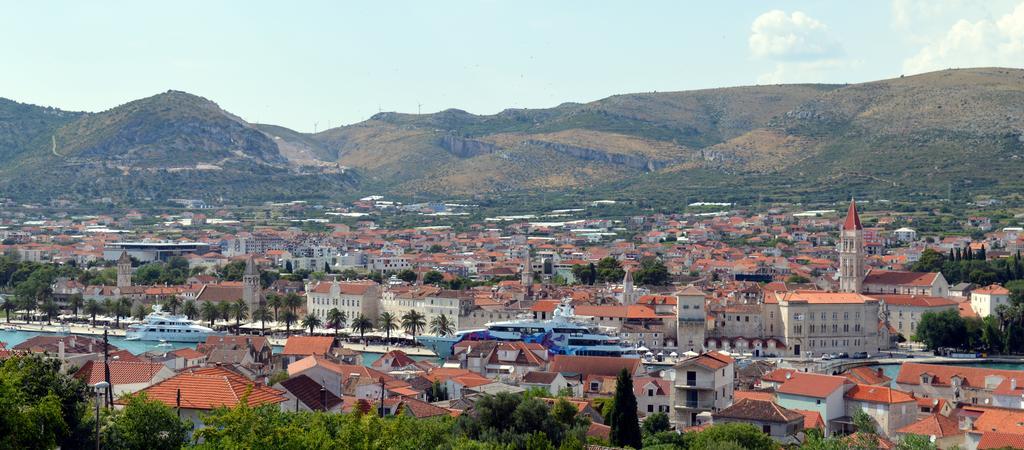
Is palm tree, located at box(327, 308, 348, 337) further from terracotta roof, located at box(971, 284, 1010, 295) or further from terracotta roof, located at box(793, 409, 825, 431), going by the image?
terracotta roof, located at box(793, 409, 825, 431)

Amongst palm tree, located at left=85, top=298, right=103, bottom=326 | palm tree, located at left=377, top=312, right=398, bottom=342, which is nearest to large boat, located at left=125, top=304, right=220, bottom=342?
palm tree, located at left=85, top=298, right=103, bottom=326

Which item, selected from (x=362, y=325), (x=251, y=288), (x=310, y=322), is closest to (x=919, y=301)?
(x=362, y=325)

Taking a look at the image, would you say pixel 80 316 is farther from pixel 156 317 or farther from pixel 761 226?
pixel 761 226

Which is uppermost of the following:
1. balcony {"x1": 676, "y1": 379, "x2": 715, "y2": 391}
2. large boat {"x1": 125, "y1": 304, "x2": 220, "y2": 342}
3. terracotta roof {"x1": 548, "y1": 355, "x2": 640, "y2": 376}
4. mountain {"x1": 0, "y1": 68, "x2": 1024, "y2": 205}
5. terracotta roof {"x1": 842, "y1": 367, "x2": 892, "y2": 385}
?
mountain {"x1": 0, "y1": 68, "x2": 1024, "y2": 205}

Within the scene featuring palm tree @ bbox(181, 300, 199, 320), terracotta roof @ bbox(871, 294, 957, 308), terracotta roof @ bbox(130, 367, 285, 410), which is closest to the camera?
terracotta roof @ bbox(130, 367, 285, 410)

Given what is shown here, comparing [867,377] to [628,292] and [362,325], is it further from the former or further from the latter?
[362,325]

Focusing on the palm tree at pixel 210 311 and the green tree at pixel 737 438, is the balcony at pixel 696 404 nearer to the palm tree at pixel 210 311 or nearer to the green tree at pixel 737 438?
the green tree at pixel 737 438

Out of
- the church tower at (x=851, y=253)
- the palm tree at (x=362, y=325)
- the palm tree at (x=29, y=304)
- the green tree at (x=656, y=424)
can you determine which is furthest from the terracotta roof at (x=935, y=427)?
the palm tree at (x=29, y=304)
